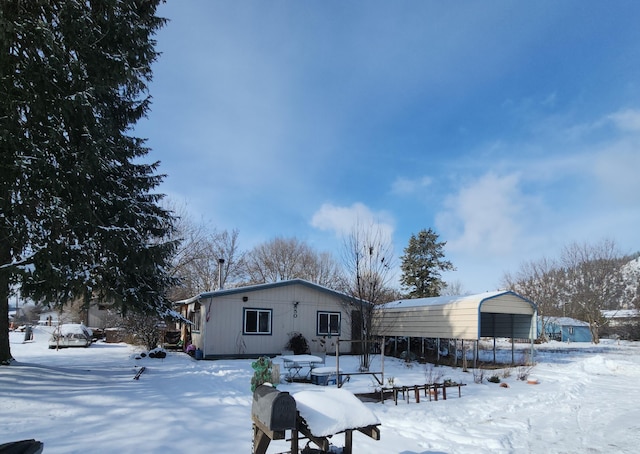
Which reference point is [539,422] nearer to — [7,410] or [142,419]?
[142,419]

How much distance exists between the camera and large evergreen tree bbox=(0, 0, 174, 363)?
26.8ft

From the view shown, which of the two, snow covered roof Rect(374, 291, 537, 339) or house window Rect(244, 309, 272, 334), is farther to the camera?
house window Rect(244, 309, 272, 334)

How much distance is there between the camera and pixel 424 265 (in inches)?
1293

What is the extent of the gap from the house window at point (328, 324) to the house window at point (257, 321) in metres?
2.52

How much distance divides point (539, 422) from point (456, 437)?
92.1 inches

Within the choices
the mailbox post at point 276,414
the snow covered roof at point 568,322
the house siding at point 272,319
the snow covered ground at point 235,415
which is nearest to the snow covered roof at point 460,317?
the house siding at point 272,319

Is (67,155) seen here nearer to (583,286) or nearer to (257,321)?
(257,321)

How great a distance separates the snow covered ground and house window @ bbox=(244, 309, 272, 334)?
5.10 meters

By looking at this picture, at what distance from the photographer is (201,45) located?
9742mm

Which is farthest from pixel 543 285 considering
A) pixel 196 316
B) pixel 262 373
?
pixel 262 373

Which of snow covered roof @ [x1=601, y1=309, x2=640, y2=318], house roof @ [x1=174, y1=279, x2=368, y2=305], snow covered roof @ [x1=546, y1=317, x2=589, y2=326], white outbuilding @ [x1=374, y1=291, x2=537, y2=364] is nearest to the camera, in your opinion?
white outbuilding @ [x1=374, y1=291, x2=537, y2=364]

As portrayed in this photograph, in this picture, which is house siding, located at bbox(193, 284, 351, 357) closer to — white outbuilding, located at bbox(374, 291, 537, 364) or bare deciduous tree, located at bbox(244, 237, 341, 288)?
white outbuilding, located at bbox(374, 291, 537, 364)

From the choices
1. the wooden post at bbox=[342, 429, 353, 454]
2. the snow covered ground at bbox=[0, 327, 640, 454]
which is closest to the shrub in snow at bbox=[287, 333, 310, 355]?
the snow covered ground at bbox=[0, 327, 640, 454]

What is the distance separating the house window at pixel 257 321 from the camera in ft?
55.3
